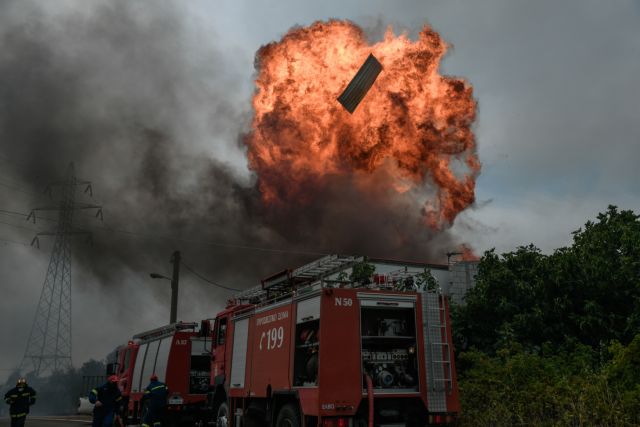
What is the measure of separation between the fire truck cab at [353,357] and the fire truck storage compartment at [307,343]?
0.7 inches

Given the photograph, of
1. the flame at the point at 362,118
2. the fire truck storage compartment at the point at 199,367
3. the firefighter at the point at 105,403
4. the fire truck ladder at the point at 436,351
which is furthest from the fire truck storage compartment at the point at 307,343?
the flame at the point at 362,118

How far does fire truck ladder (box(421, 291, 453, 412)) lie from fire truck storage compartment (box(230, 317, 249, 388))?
467cm

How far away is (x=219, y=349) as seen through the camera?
14742 millimetres

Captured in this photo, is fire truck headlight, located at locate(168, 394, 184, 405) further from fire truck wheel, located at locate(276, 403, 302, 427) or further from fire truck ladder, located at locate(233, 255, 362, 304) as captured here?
fire truck wheel, located at locate(276, 403, 302, 427)

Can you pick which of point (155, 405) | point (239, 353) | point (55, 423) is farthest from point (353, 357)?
point (55, 423)

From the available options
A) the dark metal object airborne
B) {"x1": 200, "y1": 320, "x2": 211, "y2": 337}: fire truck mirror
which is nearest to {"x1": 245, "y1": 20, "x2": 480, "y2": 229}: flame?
the dark metal object airborne

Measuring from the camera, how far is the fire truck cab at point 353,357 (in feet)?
30.3

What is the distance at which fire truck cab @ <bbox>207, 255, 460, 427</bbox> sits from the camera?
924 cm

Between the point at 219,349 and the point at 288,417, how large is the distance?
510cm

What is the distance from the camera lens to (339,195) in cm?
2458

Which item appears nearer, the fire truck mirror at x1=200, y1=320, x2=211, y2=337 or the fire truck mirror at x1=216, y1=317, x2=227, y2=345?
the fire truck mirror at x1=216, y1=317, x2=227, y2=345

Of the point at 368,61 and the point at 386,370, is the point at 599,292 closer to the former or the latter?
the point at 386,370

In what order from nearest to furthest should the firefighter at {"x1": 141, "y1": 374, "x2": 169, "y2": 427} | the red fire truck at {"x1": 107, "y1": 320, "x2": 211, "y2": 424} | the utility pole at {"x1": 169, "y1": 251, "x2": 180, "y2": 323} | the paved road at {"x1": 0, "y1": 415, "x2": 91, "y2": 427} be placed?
the firefighter at {"x1": 141, "y1": 374, "x2": 169, "y2": 427}
the red fire truck at {"x1": 107, "y1": 320, "x2": 211, "y2": 424}
the paved road at {"x1": 0, "y1": 415, "x2": 91, "y2": 427}
the utility pole at {"x1": 169, "y1": 251, "x2": 180, "y2": 323}

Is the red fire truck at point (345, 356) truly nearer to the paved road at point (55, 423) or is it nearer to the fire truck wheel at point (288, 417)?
the fire truck wheel at point (288, 417)
